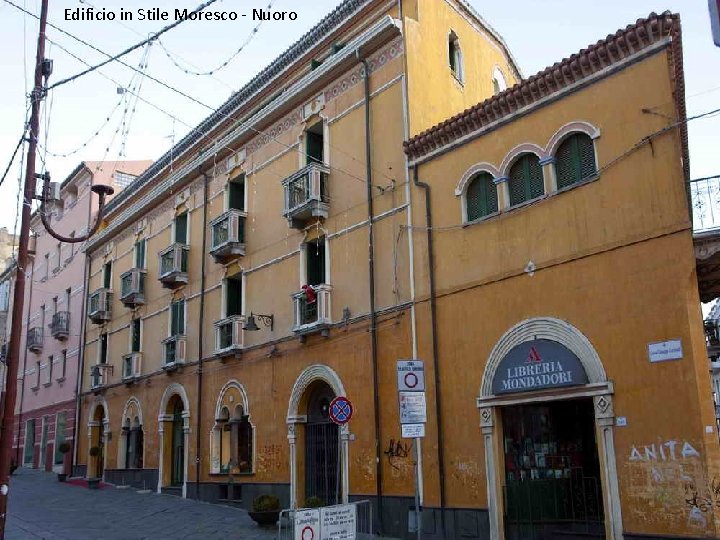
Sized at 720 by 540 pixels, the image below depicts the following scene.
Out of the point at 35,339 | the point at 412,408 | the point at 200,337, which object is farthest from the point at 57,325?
the point at 412,408

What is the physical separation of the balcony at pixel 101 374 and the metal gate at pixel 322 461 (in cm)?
1372

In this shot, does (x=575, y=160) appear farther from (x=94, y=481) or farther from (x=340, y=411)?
(x=94, y=481)

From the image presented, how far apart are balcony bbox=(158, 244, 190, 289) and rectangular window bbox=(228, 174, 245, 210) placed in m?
2.69

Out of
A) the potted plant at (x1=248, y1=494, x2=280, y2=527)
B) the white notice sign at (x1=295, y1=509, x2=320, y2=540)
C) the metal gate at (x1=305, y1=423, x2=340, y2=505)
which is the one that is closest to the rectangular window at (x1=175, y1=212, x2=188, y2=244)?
the metal gate at (x1=305, y1=423, x2=340, y2=505)

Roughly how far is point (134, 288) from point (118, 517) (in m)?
→ 9.75

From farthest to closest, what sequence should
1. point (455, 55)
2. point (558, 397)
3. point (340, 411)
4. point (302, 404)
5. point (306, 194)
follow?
point (455, 55) → point (302, 404) → point (306, 194) → point (340, 411) → point (558, 397)

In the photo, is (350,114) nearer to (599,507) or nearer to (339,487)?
(339,487)

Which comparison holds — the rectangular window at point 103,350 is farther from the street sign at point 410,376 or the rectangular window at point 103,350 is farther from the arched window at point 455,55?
the street sign at point 410,376

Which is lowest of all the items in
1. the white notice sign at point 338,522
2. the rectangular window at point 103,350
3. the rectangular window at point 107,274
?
the white notice sign at point 338,522

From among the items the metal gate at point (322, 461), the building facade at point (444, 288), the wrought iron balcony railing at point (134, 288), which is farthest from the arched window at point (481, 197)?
the wrought iron balcony railing at point (134, 288)

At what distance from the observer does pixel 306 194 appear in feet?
61.5

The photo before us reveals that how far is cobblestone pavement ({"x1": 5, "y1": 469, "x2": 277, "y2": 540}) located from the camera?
16797mm

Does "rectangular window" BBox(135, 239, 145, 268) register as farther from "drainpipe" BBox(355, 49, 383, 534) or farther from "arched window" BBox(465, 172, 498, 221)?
"arched window" BBox(465, 172, 498, 221)

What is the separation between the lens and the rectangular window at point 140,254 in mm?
28438
